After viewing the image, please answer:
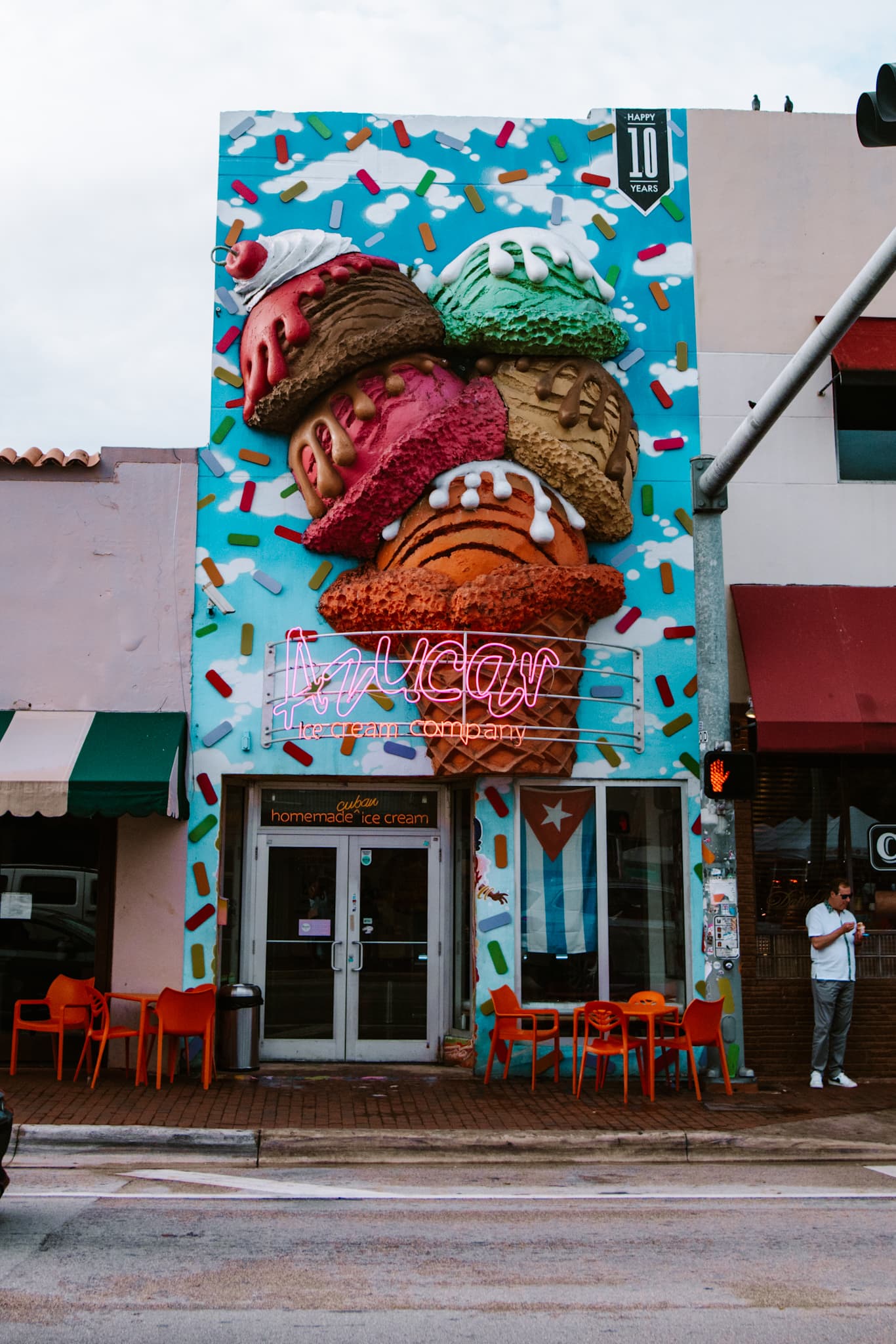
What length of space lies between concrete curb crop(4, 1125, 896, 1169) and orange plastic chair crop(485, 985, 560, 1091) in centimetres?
194

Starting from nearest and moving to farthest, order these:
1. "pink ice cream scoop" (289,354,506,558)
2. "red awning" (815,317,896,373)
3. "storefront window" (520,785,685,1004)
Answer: "pink ice cream scoop" (289,354,506,558), "storefront window" (520,785,685,1004), "red awning" (815,317,896,373)

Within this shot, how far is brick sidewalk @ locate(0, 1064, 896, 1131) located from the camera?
33.4 feet

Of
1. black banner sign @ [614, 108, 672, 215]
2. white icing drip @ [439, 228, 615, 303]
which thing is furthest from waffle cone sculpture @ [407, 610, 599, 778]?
black banner sign @ [614, 108, 672, 215]

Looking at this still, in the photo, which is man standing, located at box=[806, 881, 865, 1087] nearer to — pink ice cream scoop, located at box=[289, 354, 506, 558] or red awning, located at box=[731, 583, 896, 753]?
red awning, located at box=[731, 583, 896, 753]

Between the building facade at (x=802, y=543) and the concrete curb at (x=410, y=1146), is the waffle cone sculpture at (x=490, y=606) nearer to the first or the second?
the building facade at (x=802, y=543)

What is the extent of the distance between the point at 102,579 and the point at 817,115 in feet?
31.5

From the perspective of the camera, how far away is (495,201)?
45.5 feet

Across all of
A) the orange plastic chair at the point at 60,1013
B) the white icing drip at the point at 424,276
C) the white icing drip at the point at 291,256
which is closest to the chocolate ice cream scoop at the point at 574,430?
the white icing drip at the point at 424,276

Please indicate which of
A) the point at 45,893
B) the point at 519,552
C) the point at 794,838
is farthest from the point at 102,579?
the point at 794,838

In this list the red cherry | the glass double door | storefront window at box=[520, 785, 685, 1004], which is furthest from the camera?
the glass double door

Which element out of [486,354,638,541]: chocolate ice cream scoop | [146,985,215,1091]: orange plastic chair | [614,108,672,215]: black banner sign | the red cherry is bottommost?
[146,985,215,1091]: orange plastic chair

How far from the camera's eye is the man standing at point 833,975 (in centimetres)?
1223

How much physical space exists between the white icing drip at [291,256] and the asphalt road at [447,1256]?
858 centimetres

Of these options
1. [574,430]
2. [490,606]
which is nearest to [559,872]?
[490,606]
